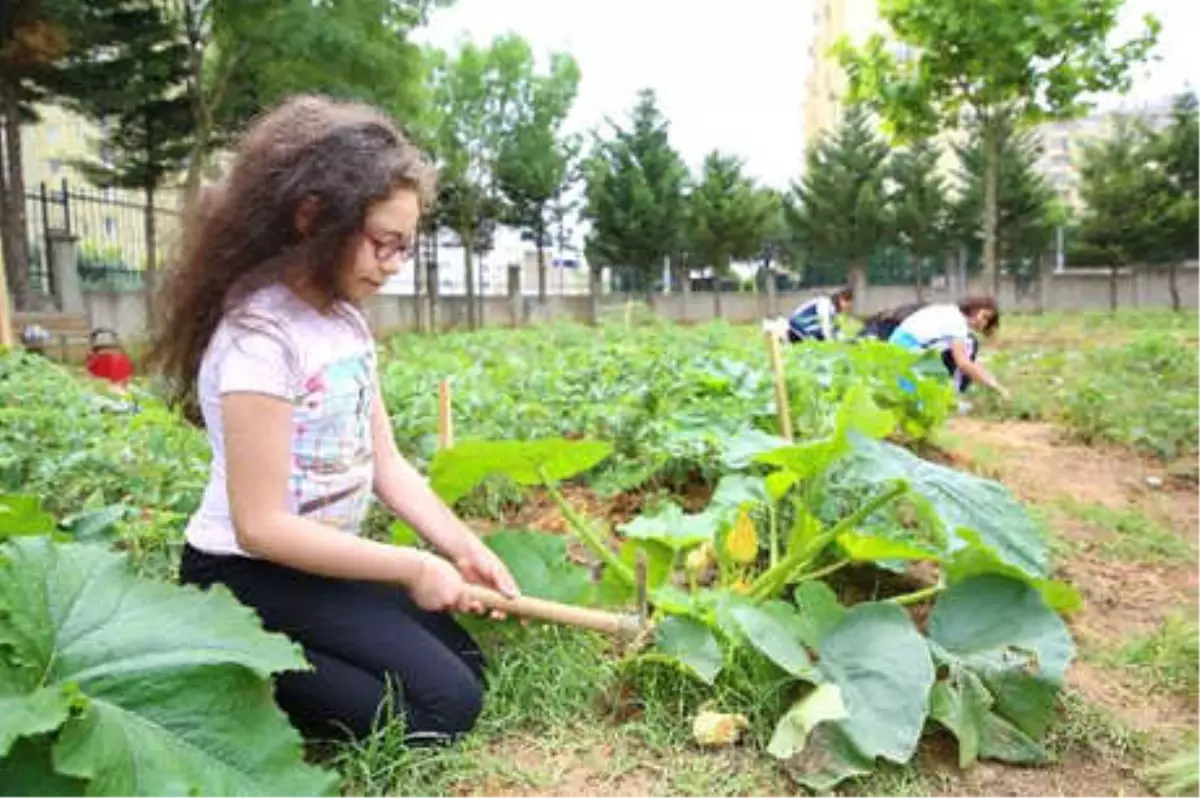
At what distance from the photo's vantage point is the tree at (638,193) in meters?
25.7

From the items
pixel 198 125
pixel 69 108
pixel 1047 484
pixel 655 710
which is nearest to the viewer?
pixel 655 710

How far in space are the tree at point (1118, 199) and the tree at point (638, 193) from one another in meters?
9.75

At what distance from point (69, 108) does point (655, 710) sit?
14.7 m

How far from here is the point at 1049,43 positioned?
11.3 meters

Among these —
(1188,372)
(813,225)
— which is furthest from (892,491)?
(813,225)

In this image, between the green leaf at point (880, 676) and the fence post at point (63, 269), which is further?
the fence post at point (63, 269)

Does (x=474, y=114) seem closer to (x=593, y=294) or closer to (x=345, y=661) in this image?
(x=593, y=294)

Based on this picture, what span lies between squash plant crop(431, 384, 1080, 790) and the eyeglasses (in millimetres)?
427

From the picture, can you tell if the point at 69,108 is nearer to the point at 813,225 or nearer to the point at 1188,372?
the point at 1188,372

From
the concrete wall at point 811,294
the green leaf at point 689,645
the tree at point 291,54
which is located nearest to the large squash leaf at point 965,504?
the green leaf at point 689,645

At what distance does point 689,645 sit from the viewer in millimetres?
1826

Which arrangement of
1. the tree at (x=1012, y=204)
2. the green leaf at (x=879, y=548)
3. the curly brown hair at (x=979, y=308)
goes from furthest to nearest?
the tree at (x=1012, y=204) < the curly brown hair at (x=979, y=308) < the green leaf at (x=879, y=548)

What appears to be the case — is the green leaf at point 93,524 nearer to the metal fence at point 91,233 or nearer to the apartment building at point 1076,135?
the metal fence at point 91,233

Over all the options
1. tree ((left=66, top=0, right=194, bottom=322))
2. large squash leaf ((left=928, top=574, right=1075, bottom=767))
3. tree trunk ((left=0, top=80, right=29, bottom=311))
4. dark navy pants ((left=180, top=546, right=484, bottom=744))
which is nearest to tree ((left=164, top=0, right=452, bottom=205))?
tree ((left=66, top=0, right=194, bottom=322))
